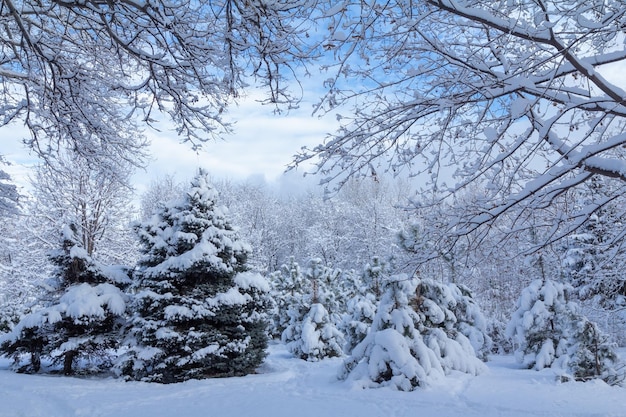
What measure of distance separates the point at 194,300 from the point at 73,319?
8.37 ft

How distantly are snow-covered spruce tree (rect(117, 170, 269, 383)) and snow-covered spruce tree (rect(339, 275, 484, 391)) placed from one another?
2.87m

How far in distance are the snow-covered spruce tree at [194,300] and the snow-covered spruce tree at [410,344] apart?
113 inches

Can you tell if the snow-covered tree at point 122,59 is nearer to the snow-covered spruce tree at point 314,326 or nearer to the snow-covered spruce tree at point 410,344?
the snow-covered spruce tree at point 410,344

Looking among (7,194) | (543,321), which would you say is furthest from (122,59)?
(543,321)

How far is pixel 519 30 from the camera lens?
320 cm

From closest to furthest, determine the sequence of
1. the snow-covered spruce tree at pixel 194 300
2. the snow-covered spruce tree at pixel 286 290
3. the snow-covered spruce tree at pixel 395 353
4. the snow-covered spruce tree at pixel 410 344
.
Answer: the snow-covered spruce tree at pixel 395 353 < the snow-covered spruce tree at pixel 410 344 < the snow-covered spruce tree at pixel 194 300 < the snow-covered spruce tree at pixel 286 290

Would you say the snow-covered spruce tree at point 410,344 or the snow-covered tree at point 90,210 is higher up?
the snow-covered tree at point 90,210

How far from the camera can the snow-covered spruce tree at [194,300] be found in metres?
9.70

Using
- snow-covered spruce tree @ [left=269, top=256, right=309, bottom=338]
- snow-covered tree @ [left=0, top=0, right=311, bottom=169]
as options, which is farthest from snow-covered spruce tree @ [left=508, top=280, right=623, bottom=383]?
snow-covered tree @ [left=0, top=0, right=311, bottom=169]

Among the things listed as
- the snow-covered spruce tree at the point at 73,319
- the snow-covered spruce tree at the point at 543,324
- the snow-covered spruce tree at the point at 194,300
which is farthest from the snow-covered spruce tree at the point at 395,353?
the snow-covered spruce tree at the point at 73,319

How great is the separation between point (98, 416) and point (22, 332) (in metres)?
4.74

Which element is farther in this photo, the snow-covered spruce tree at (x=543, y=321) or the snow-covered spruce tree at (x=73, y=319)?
the snow-covered spruce tree at (x=543, y=321)

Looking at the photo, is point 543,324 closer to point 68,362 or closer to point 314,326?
point 314,326

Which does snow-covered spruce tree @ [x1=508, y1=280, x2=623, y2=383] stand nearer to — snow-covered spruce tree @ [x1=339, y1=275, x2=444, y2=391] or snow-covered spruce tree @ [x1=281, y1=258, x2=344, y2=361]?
snow-covered spruce tree @ [x1=339, y1=275, x2=444, y2=391]
